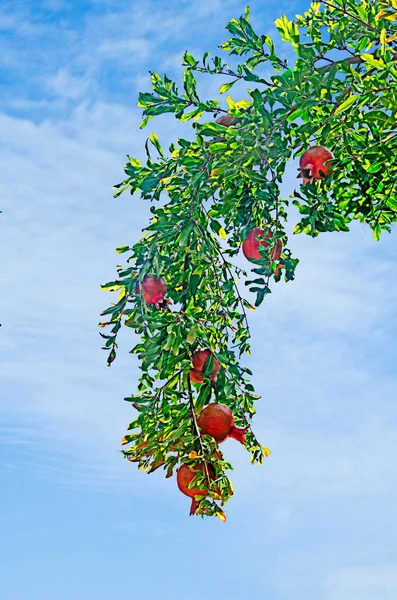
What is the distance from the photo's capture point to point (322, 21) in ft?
18.7

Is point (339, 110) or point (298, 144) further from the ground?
point (298, 144)

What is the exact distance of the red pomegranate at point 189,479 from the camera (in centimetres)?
393

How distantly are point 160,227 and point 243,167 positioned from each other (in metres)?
0.57

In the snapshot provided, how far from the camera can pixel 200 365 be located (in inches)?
165

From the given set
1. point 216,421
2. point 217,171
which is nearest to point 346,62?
point 217,171

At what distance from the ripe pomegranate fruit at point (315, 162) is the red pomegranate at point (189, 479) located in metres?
1.73

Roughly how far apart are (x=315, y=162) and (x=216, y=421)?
156 centimetres

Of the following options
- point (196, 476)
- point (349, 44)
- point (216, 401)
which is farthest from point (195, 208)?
point (349, 44)

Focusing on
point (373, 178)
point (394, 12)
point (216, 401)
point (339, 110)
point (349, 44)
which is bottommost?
point (216, 401)

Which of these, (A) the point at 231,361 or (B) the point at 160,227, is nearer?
(B) the point at 160,227

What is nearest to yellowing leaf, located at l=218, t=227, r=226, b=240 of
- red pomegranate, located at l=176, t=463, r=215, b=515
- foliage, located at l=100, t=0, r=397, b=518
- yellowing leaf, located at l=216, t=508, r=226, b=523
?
foliage, located at l=100, t=0, r=397, b=518

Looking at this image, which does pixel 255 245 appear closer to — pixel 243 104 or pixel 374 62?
pixel 243 104

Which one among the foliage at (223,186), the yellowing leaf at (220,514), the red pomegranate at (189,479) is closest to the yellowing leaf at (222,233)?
the foliage at (223,186)

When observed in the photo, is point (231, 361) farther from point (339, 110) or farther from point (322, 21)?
point (322, 21)
